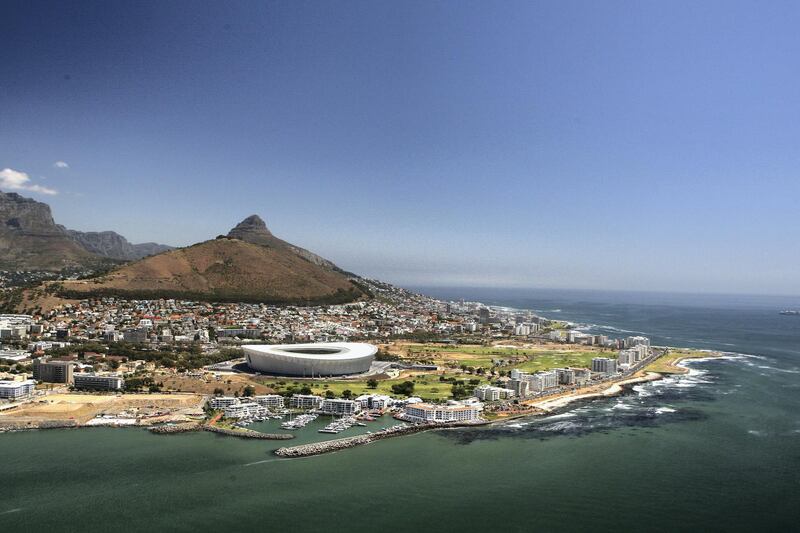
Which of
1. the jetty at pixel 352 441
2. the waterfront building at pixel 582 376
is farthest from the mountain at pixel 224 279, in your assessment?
the jetty at pixel 352 441

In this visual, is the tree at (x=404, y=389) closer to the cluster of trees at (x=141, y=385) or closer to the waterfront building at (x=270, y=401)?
the waterfront building at (x=270, y=401)

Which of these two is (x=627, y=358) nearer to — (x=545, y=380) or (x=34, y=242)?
(x=545, y=380)

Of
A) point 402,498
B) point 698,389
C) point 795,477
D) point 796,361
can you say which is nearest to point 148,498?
point 402,498

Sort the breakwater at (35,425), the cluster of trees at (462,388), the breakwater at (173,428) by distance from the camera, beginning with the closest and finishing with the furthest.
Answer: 1. the breakwater at (173,428)
2. the breakwater at (35,425)
3. the cluster of trees at (462,388)

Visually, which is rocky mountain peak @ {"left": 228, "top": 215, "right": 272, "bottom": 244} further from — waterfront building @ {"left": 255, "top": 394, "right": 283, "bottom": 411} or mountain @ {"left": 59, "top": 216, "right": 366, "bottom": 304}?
waterfront building @ {"left": 255, "top": 394, "right": 283, "bottom": 411}

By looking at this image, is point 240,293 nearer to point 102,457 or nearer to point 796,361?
point 102,457

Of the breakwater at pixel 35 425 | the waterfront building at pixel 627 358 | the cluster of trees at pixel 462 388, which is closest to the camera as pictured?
the breakwater at pixel 35 425

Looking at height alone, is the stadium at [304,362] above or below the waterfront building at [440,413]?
above
